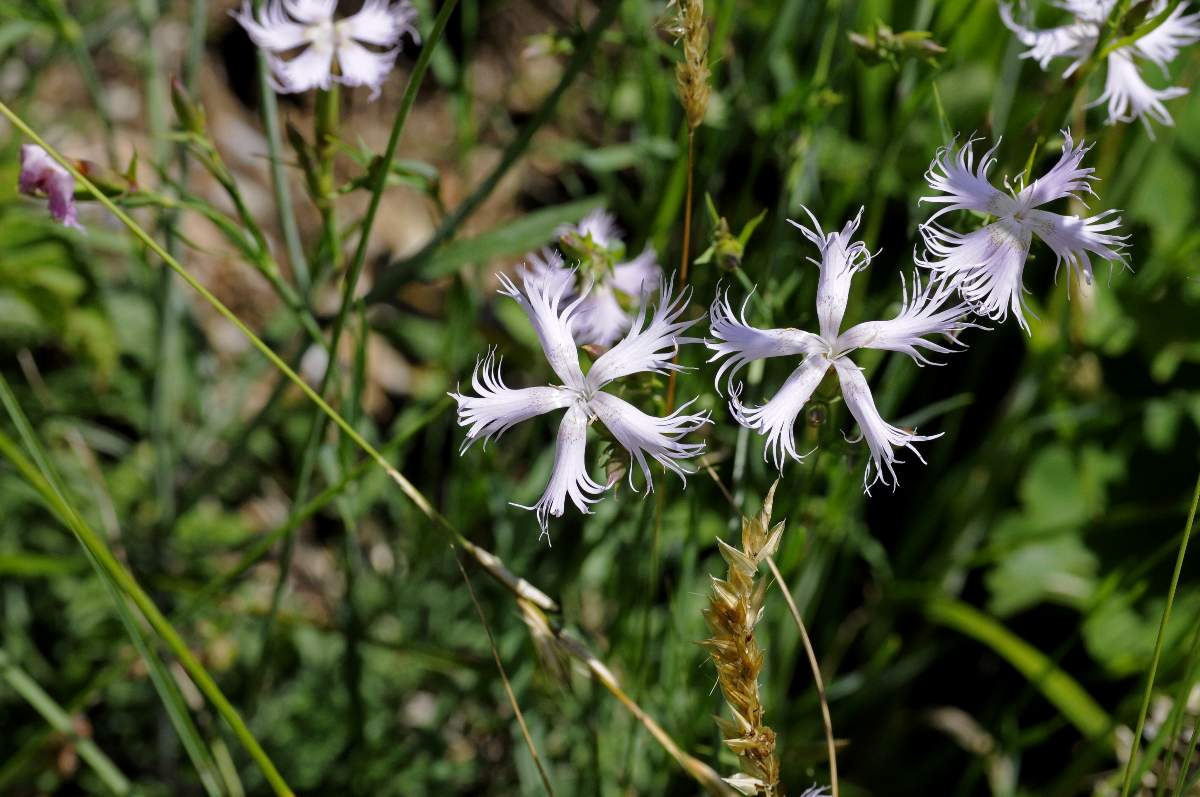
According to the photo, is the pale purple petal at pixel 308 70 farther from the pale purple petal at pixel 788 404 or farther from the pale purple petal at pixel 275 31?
the pale purple petal at pixel 788 404

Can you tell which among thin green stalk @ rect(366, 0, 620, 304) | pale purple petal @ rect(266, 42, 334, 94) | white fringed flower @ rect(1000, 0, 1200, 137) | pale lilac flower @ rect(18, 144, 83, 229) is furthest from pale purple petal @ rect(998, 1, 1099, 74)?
pale lilac flower @ rect(18, 144, 83, 229)

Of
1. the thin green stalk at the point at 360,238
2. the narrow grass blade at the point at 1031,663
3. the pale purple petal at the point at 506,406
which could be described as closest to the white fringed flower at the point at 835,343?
the pale purple petal at the point at 506,406

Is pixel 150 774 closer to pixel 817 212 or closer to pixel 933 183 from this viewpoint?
pixel 817 212

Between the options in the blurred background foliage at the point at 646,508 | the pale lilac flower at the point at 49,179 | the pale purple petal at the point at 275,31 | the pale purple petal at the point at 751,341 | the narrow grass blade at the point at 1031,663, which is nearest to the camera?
the pale purple petal at the point at 751,341

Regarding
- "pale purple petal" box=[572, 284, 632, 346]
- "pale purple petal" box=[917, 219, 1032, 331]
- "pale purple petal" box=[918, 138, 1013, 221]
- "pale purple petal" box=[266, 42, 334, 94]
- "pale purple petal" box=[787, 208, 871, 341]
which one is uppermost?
"pale purple petal" box=[918, 138, 1013, 221]

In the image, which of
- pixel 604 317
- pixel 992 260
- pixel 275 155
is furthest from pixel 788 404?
pixel 275 155

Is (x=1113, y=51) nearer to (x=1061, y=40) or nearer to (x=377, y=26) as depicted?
(x=1061, y=40)

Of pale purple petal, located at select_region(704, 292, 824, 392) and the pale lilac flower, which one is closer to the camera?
pale purple petal, located at select_region(704, 292, 824, 392)

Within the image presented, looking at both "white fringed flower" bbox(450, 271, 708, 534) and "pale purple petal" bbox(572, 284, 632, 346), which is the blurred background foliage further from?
"white fringed flower" bbox(450, 271, 708, 534)
